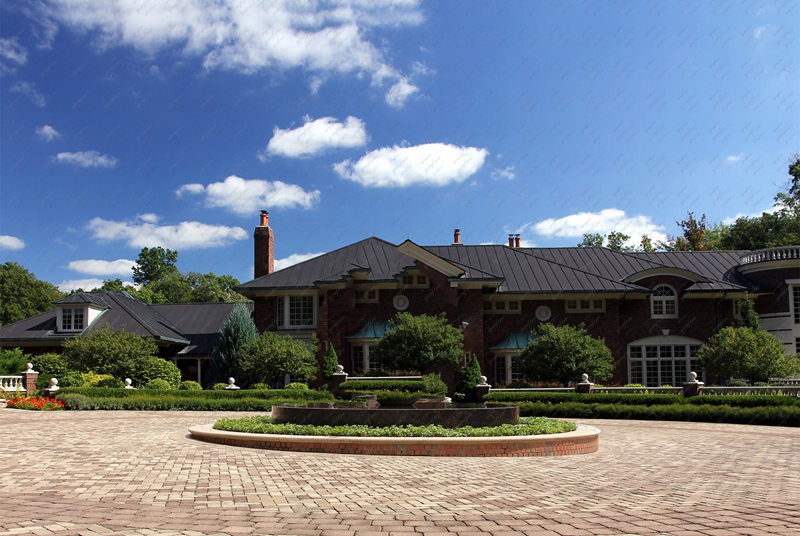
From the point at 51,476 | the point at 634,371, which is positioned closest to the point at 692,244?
the point at 634,371

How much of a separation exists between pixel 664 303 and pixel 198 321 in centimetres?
2741

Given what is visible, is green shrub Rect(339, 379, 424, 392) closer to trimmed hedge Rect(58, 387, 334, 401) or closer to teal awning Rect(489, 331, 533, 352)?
trimmed hedge Rect(58, 387, 334, 401)

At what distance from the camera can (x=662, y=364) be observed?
35.3m

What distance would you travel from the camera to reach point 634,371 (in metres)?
35.3

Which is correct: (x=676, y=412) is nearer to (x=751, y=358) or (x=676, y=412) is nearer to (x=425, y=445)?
(x=751, y=358)

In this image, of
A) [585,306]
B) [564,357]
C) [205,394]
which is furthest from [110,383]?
[585,306]

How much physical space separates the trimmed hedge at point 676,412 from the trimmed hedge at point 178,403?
9.87 m

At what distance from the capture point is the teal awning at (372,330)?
32.3 meters

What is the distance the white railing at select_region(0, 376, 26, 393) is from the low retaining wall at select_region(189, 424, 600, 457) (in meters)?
18.9

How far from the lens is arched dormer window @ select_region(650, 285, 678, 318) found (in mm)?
35500

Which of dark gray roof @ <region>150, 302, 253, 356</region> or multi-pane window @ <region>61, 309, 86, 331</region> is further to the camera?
dark gray roof @ <region>150, 302, 253, 356</region>

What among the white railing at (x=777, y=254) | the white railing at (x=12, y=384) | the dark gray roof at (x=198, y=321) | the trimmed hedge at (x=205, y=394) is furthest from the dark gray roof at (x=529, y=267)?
the white railing at (x=12, y=384)

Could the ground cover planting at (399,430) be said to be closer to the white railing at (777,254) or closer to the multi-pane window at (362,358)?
the multi-pane window at (362,358)

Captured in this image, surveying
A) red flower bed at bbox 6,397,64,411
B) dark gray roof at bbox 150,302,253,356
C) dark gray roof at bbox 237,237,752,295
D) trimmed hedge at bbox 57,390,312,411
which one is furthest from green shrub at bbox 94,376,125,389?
dark gray roof at bbox 150,302,253,356
